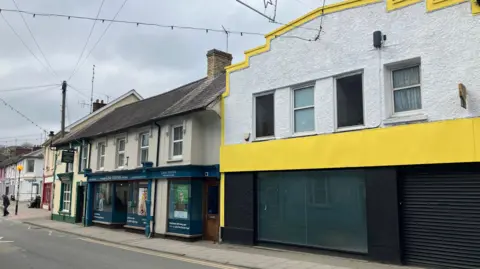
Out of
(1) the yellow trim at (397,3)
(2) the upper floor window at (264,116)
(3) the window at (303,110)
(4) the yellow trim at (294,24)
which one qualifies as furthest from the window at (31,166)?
(1) the yellow trim at (397,3)

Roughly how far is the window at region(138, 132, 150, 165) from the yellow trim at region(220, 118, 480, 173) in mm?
6351

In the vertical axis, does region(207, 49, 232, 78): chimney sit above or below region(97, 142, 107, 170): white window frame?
above

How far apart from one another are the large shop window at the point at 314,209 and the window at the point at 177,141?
454 cm

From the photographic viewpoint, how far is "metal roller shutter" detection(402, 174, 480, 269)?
9367mm

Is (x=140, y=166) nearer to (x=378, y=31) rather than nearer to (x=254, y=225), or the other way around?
(x=254, y=225)

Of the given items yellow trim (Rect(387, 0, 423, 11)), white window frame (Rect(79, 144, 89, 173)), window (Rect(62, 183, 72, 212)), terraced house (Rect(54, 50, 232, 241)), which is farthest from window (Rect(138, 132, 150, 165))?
yellow trim (Rect(387, 0, 423, 11))

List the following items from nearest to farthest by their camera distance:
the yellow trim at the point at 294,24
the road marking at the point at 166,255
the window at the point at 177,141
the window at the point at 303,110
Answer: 1. the road marking at the point at 166,255
2. the yellow trim at the point at 294,24
3. the window at the point at 303,110
4. the window at the point at 177,141

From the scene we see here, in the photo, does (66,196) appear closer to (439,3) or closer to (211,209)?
(211,209)

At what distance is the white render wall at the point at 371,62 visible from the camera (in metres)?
9.85

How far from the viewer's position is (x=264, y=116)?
1461 cm

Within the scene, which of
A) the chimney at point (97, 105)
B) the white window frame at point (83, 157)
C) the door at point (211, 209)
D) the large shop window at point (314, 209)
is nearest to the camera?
the large shop window at point (314, 209)

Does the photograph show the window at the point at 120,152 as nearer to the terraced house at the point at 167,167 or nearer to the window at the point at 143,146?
the terraced house at the point at 167,167

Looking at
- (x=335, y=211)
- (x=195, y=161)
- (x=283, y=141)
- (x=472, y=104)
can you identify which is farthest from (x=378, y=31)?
(x=195, y=161)

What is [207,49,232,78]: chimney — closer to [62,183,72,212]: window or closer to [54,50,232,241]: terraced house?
[54,50,232,241]: terraced house
